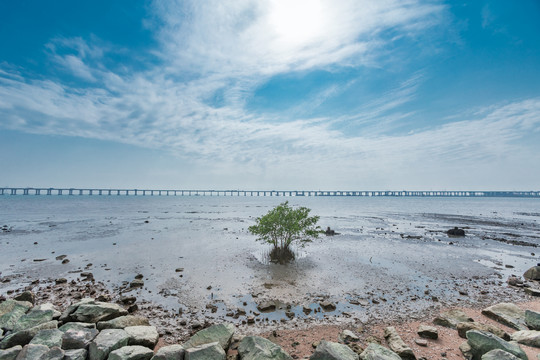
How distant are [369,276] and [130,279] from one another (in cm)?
1401

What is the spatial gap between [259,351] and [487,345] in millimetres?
6281

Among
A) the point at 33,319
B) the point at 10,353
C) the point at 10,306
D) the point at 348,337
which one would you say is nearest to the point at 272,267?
the point at 348,337

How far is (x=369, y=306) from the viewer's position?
1092 centimetres

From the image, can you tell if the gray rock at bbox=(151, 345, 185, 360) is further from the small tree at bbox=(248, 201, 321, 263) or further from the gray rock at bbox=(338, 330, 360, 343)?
the small tree at bbox=(248, 201, 321, 263)

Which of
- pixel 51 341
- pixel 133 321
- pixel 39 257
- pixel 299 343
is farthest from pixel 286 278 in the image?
pixel 39 257

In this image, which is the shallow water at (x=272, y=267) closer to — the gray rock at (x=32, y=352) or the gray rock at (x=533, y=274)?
the gray rock at (x=533, y=274)

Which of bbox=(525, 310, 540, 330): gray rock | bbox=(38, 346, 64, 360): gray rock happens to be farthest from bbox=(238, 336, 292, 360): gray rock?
bbox=(525, 310, 540, 330): gray rock

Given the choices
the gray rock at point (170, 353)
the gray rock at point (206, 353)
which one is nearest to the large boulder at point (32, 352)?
the gray rock at point (170, 353)

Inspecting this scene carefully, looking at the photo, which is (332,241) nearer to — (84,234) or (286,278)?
(286,278)

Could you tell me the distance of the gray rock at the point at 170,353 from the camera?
21.2 feet

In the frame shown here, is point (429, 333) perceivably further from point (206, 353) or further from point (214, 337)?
point (206, 353)

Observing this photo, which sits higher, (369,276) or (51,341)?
(51,341)

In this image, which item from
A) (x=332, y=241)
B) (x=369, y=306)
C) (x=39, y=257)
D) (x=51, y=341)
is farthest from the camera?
(x=332, y=241)

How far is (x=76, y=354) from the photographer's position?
6547 millimetres
